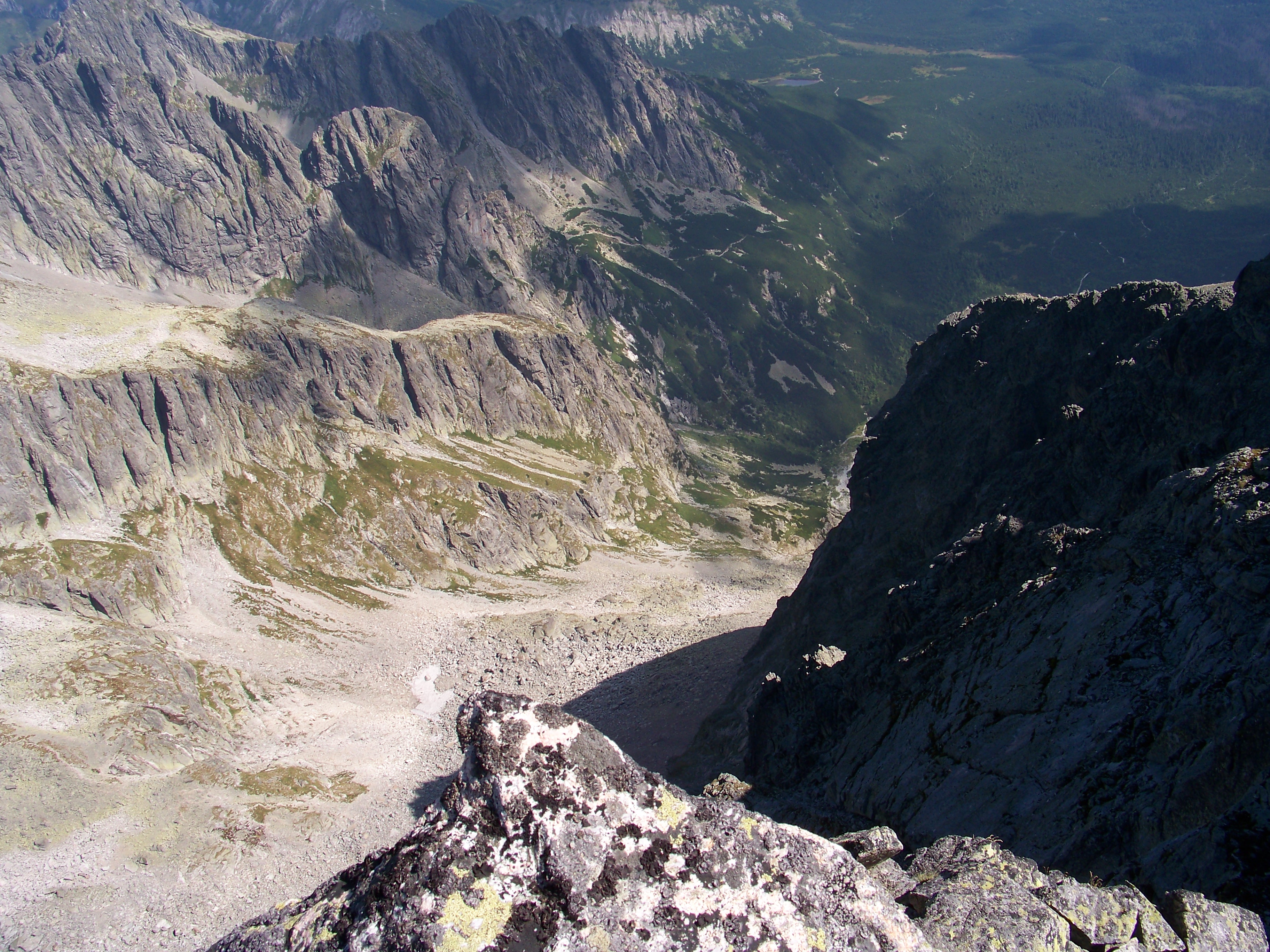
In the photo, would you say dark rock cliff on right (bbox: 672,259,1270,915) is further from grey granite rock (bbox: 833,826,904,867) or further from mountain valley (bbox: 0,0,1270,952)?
grey granite rock (bbox: 833,826,904,867)

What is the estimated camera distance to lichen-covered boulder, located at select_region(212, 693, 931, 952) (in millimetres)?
13414

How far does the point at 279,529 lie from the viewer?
146250 millimetres

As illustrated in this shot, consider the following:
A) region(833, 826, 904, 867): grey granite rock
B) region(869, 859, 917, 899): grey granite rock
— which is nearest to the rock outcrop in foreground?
region(869, 859, 917, 899): grey granite rock

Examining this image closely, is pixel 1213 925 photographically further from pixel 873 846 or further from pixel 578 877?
pixel 578 877

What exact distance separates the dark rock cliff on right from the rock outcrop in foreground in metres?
6.36

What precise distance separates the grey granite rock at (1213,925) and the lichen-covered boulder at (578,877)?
6.56 metres

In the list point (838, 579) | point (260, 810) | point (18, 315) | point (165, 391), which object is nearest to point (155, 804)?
point (260, 810)

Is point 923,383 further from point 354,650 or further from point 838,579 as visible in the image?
point 354,650

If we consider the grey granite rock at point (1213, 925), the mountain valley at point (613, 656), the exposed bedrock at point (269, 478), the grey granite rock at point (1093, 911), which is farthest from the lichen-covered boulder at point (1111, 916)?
the exposed bedrock at point (269, 478)

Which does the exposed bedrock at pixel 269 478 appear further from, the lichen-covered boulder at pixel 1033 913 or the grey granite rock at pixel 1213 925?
the grey granite rock at pixel 1213 925

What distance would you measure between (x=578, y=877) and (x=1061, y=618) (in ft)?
103

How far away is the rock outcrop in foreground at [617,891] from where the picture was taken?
13477 millimetres

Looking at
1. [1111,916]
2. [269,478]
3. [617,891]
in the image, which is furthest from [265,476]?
[1111,916]

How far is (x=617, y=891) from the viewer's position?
14.0 metres
